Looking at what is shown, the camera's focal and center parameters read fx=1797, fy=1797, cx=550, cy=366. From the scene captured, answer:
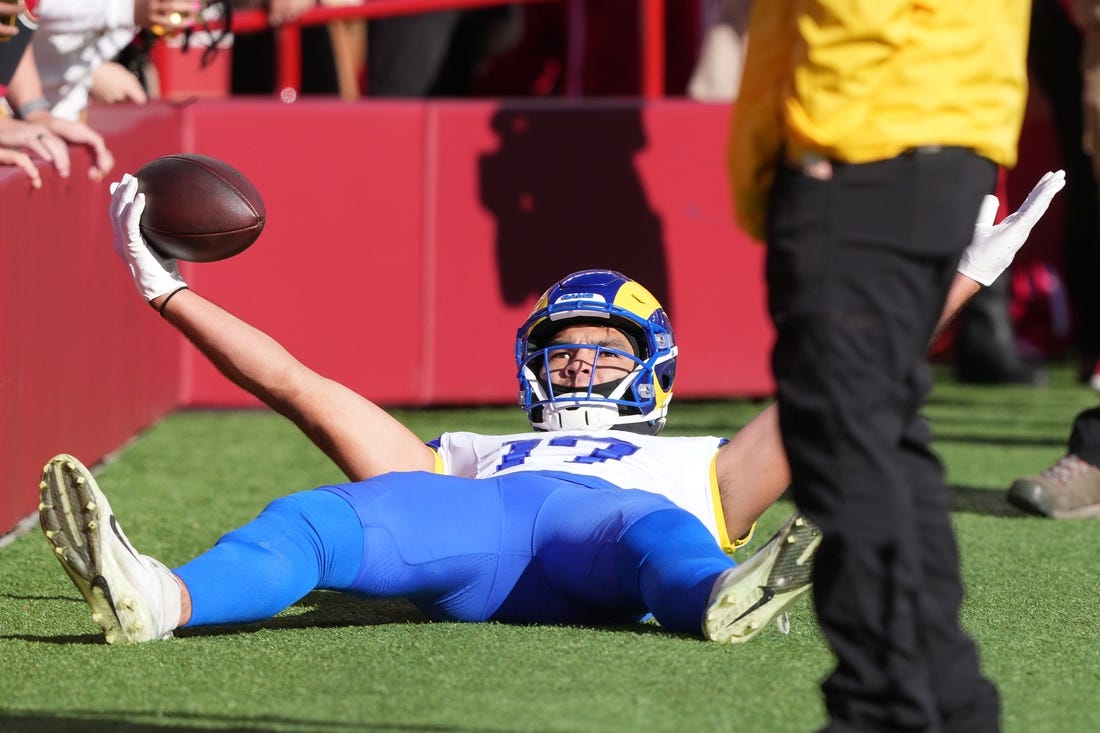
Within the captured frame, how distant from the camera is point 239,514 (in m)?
4.72

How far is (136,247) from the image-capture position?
3.43 m

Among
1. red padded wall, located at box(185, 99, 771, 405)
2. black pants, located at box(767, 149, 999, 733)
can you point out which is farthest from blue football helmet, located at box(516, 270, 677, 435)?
red padded wall, located at box(185, 99, 771, 405)

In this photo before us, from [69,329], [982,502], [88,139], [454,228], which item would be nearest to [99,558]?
[69,329]

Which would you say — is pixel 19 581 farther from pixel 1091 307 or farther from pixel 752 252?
pixel 1091 307

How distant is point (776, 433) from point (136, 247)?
131 cm

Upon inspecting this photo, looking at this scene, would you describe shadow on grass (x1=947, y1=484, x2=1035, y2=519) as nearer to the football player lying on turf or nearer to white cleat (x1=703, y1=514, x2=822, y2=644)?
the football player lying on turf

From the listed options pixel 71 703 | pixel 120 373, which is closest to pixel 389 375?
pixel 120 373

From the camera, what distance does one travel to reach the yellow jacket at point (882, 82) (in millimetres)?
2283

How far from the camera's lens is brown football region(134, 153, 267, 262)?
137 inches

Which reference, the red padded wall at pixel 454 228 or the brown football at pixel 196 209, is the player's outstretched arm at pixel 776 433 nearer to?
the brown football at pixel 196 209

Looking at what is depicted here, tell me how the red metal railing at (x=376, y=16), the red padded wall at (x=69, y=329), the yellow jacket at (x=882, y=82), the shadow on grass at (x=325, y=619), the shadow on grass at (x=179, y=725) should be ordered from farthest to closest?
the red metal railing at (x=376, y=16)
the red padded wall at (x=69, y=329)
the shadow on grass at (x=325, y=619)
the shadow on grass at (x=179, y=725)
the yellow jacket at (x=882, y=82)

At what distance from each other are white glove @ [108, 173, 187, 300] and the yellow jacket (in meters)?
1.44

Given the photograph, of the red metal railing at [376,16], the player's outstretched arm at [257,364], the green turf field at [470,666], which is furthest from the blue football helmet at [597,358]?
the red metal railing at [376,16]

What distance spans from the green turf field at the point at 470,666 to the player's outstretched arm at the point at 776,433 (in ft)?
0.77
